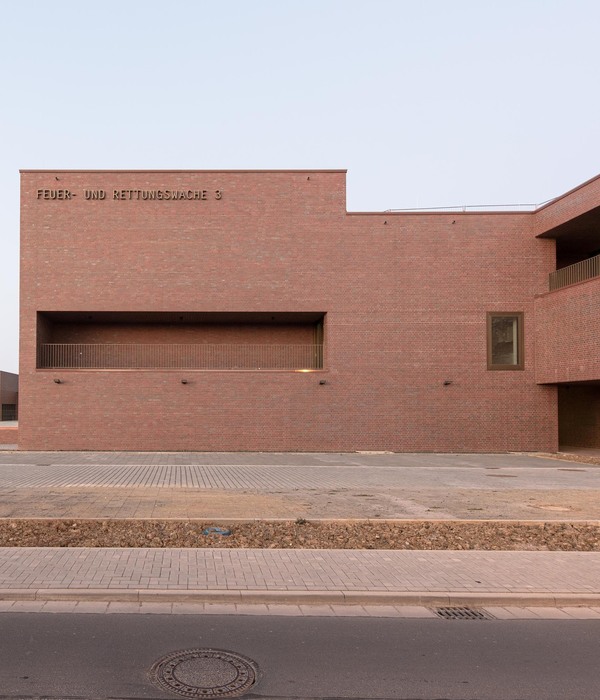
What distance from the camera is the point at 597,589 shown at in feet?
20.7

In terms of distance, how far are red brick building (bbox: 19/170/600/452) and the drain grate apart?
1916 cm

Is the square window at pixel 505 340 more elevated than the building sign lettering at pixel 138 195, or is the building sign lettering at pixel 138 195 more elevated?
the building sign lettering at pixel 138 195

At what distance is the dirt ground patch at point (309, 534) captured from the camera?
26.5 ft

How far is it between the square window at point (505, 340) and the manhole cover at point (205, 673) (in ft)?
74.8

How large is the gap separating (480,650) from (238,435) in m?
20.4

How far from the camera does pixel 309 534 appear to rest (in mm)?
8656

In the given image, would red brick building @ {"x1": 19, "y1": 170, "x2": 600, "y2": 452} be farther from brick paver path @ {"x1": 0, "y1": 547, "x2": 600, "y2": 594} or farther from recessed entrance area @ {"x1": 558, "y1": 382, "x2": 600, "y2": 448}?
brick paver path @ {"x1": 0, "y1": 547, "x2": 600, "y2": 594}

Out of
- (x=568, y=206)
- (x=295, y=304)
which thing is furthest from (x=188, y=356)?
(x=568, y=206)

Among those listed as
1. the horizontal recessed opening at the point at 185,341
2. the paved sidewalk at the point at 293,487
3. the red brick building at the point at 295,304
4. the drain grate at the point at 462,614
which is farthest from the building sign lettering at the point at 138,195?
the drain grate at the point at 462,614

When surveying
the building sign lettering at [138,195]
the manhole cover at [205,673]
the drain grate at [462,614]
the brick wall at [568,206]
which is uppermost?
the building sign lettering at [138,195]

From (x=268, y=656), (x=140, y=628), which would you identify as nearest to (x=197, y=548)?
(x=140, y=628)

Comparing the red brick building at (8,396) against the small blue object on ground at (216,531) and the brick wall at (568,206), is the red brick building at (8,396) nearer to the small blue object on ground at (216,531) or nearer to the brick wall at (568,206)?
the brick wall at (568,206)

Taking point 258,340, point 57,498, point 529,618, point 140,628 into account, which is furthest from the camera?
point 258,340

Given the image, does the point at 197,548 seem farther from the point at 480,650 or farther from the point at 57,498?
the point at 57,498
